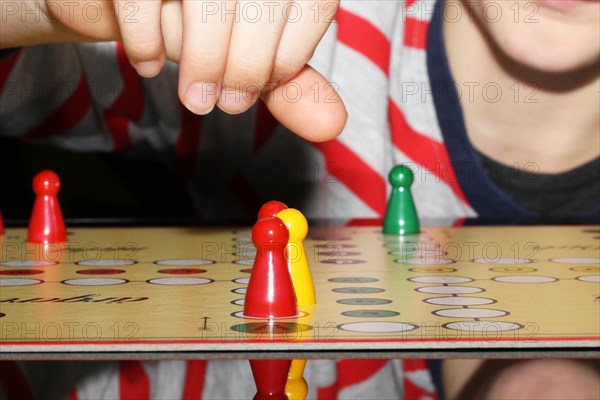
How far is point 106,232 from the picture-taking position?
1.04 metres

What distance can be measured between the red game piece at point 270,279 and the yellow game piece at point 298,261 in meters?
0.03

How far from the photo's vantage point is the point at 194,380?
0.64m

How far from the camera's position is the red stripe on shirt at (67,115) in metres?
1.37

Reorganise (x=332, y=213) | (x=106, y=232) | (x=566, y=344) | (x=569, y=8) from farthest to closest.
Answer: (x=332, y=213) → (x=569, y=8) → (x=106, y=232) → (x=566, y=344)

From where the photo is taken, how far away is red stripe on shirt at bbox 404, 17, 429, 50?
1.43m

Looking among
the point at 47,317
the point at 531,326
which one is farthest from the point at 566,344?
the point at 47,317

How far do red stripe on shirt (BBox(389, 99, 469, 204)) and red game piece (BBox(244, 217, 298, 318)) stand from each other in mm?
842

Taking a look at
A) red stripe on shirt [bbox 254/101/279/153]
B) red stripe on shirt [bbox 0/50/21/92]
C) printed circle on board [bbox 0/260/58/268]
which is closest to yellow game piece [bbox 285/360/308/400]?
printed circle on board [bbox 0/260/58/268]

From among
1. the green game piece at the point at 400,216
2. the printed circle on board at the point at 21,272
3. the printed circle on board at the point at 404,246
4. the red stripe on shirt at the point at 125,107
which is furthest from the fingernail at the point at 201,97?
the red stripe on shirt at the point at 125,107

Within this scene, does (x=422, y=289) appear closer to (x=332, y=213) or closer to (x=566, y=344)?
(x=566, y=344)

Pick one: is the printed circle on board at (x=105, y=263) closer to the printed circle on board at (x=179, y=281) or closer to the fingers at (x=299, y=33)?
the printed circle on board at (x=179, y=281)

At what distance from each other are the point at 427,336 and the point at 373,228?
629mm

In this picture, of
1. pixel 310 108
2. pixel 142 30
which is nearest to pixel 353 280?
pixel 310 108

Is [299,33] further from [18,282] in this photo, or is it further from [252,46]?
[18,282]
